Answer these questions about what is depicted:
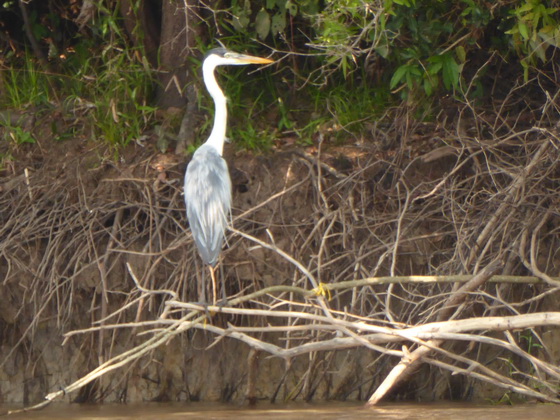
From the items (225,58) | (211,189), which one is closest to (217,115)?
(225,58)

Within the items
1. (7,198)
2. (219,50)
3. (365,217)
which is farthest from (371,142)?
(7,198)

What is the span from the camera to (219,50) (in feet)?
20.6

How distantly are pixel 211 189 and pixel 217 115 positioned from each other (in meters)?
0.61

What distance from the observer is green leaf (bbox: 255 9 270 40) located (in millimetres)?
6527

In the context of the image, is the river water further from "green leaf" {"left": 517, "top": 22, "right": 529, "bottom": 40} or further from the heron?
"green leaf" {"left": 517, "top": 22, "right": 529, "bottom": 40}

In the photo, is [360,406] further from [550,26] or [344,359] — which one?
[550,26]

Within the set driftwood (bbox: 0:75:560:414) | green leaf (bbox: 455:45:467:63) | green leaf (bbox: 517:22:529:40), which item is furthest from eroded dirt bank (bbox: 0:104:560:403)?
green leaf (bbox: 517:22:529:40)

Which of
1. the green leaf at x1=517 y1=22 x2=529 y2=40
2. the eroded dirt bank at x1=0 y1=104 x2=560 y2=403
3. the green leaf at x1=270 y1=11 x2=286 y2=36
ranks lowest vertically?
the eroded dirt bank at x1=0 y1=104 x2=560 y2=403

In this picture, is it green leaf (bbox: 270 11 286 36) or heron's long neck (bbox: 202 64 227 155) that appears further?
green leaf (bbox: 270 11 286 36)

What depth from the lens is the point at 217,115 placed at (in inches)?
241

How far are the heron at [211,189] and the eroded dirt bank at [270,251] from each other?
1.39 feet

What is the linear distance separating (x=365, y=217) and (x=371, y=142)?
73 centimetres

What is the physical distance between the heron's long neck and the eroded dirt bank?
461 millimetres

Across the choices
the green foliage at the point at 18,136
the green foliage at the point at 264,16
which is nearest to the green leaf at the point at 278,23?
the green foliage at the point at 264,16
